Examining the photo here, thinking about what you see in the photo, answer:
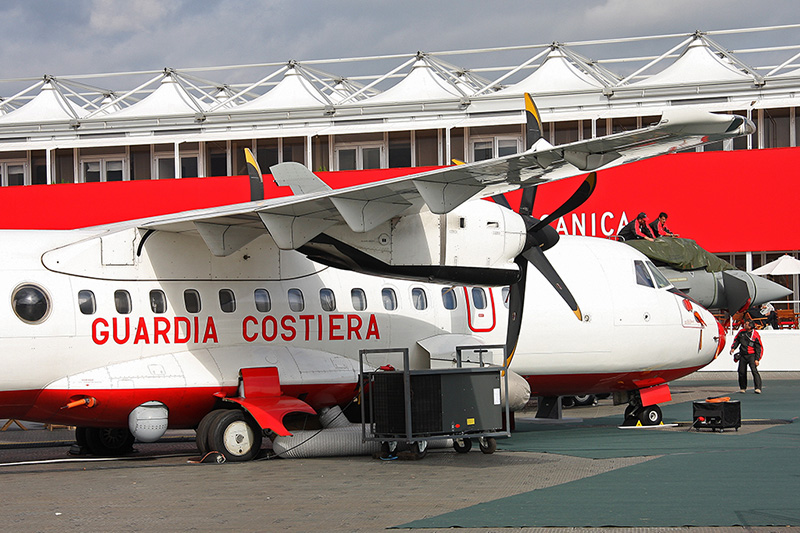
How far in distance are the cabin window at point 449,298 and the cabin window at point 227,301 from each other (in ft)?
11.9

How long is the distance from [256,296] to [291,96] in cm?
2405

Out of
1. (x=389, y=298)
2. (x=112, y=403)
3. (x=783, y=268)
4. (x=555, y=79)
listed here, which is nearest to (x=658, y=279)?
(x=389, y=298)

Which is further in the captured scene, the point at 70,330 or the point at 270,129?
the point at 270,129

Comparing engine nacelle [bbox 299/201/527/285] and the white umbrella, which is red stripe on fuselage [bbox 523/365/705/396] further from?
the white umbrella

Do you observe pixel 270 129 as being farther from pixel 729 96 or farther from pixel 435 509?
pixel 435 509

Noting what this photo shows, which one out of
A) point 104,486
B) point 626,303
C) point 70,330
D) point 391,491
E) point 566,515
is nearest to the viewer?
point 566,515

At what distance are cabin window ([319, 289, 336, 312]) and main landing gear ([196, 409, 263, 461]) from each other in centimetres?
211

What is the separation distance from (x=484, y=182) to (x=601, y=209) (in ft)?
77.4

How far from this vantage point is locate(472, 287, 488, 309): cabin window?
1521 centimetres

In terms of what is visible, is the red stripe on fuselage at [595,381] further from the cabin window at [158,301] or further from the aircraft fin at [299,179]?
the cabin window at [158,301]

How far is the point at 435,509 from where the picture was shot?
902cm

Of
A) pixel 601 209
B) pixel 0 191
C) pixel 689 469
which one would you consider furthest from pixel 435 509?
pixel 0 191

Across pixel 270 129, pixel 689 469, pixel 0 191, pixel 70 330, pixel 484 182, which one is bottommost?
pixel 689 469

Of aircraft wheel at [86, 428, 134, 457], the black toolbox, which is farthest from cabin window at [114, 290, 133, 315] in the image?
the black toolbox
